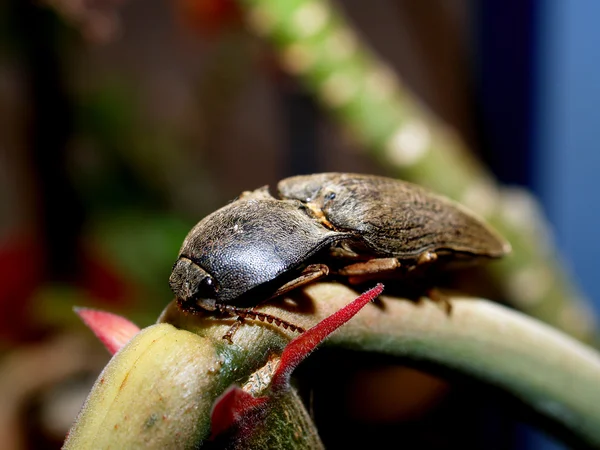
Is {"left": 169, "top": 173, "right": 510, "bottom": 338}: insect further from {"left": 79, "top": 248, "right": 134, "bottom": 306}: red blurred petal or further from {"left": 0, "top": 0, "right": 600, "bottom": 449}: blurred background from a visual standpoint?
{"left": 79, "top": 248, "right": 134, "bottom": 306}: red blurred petal

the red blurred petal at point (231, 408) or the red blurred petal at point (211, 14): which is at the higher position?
the red blurred petal at point (211, 14)

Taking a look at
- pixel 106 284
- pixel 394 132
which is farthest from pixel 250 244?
pixel 106 284

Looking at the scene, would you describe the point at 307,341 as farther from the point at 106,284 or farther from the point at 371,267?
the point at 106,284

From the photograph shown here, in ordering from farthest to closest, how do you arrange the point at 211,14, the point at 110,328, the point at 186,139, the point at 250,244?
the point at 186,139, the point at 211,14, the point at 250,244, the point at 110,328

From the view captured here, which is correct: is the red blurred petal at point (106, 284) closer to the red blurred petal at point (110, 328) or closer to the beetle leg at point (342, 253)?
the beetle leg at point (342, 253)

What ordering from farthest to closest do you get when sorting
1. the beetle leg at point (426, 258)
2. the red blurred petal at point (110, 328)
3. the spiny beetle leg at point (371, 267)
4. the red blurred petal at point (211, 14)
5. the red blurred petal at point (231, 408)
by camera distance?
the red blurred petal at point (211, 14) → the beetle leg at point (426, 258) → the spiny beetle leg at point (371, 267) → the red blurred petal at point (110, 328) → the red blurred petal at point (231, 408)

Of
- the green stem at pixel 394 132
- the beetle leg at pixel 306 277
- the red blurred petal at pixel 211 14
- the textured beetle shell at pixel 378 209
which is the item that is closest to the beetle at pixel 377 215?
the textured beetle shell at pixel 378 209

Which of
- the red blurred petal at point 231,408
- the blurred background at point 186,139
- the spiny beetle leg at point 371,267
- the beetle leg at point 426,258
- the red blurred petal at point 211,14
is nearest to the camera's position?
the red blurred petal at point 231,408
